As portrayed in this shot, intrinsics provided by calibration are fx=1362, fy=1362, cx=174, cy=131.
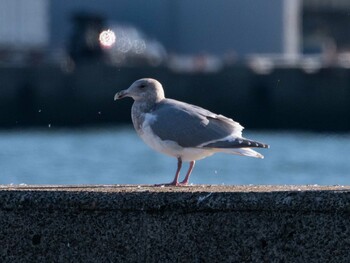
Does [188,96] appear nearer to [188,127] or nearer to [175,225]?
[188,127]

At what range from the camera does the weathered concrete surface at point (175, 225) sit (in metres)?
4.82

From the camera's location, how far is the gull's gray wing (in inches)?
245

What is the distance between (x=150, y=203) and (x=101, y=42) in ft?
107

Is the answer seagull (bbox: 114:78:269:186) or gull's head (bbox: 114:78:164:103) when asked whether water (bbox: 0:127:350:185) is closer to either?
gull's head (bbox: 114:78:164:103)

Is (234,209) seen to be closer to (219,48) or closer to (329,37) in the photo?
(219,48)

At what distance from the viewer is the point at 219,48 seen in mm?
41969

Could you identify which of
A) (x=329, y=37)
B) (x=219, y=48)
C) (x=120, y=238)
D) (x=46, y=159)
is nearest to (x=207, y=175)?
(x=46, y=159)

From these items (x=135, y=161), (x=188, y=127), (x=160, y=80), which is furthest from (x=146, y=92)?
(x=160, y=80)

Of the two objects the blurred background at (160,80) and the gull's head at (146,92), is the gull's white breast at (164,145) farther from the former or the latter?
the blurred background at (160,80)

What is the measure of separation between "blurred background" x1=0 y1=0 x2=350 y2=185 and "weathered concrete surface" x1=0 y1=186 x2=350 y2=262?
15.3 m

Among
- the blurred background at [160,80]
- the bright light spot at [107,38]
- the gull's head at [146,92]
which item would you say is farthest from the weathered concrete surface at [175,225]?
the bright light spot at [107,38]

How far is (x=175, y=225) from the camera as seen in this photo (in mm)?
4863

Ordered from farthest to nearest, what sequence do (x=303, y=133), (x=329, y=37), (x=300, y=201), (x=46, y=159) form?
(x=329, y=37) → (x=303, y=133) → (x=46, y=159) → (x=300, y=201)

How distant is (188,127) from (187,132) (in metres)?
0.03
